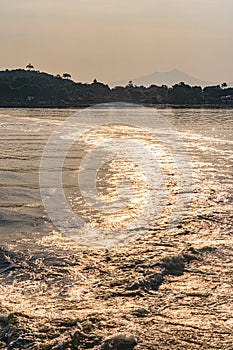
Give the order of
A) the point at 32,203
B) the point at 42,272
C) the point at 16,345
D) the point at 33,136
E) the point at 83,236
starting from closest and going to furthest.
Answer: the point at 16,345
the point at 42,272
the point at 83,236
the point at 32,203
the point at 33,136

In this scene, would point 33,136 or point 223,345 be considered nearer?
point 223,345

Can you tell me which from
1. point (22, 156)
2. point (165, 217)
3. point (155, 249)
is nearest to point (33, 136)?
point (22, 156)

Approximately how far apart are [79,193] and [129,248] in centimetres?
712

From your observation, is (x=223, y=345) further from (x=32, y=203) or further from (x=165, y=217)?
(x=32, y=203)

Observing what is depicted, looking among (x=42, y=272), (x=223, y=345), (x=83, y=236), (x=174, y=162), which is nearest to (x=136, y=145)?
(x=174, y=162)

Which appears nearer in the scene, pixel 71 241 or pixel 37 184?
pixel 71 241

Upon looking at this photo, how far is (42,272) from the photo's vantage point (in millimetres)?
10477

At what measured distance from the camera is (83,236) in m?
13.2

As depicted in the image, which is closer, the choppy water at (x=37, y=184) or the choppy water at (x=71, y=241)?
the choppy water at (x=71, y=241)

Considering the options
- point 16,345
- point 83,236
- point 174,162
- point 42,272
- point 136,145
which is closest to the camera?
point 16,345

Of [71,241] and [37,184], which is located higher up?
[37,184]

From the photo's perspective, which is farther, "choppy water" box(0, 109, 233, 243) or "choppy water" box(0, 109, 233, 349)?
"choppy water" box(0, 109, 233, 243)

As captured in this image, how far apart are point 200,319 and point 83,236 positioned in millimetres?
5501

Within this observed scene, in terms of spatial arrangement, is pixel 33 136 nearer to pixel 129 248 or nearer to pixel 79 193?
pixel 79 193
